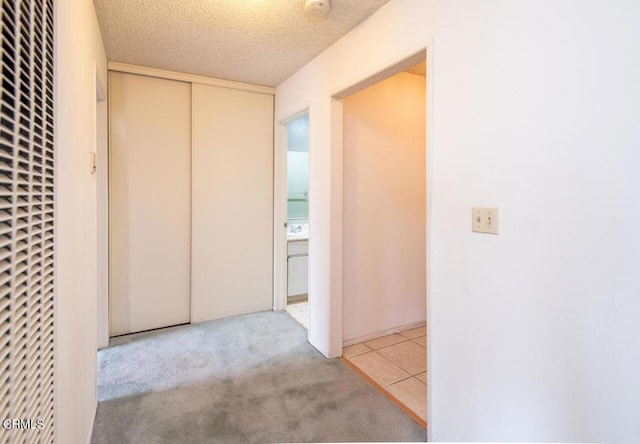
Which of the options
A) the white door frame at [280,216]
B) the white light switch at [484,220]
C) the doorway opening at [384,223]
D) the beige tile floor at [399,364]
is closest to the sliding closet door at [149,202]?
the white door frame at [280,216]

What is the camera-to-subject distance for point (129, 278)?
297 cm

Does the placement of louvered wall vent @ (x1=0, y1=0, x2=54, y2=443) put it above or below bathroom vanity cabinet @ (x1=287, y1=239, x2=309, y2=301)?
above

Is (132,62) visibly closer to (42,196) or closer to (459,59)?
(42,196)

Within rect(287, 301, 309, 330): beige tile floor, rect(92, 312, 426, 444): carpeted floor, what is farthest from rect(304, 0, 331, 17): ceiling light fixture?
rect(287, 301, 309, 330): beige tile floor

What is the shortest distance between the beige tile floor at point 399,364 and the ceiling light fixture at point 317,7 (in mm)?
2406

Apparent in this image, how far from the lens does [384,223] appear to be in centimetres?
294

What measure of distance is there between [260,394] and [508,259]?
166 centimetres

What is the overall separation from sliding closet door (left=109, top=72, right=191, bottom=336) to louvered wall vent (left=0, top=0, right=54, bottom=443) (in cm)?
203

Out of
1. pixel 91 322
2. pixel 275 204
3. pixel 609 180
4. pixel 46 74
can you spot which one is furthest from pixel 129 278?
pixel 609 180

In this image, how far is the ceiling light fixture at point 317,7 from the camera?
1.88 metres

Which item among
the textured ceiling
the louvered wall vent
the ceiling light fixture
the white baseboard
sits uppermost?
the textured ceiling

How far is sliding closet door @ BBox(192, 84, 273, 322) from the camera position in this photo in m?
3.23

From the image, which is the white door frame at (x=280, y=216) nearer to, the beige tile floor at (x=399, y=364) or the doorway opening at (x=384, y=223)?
the doorway opening at (x=384, y=223)

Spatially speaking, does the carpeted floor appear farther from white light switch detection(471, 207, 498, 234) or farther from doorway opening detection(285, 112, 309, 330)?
white light switch detection(471, 207, 498, 234)
